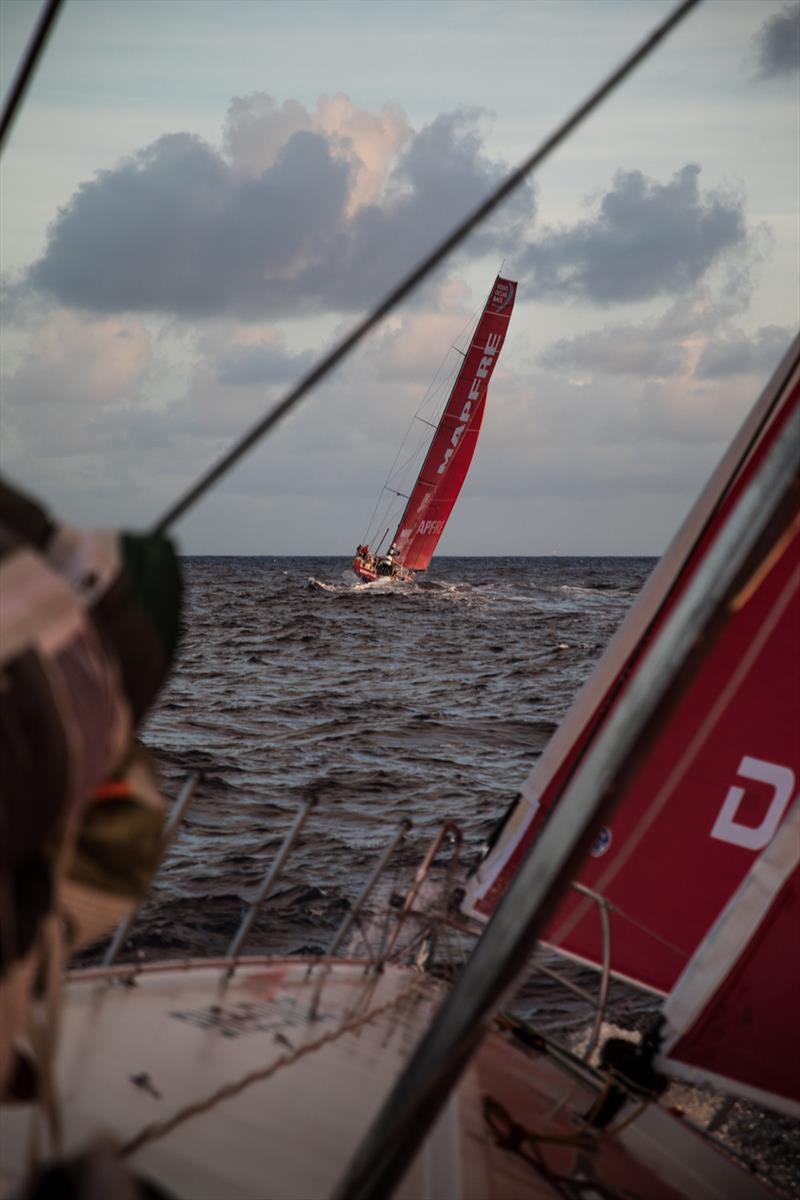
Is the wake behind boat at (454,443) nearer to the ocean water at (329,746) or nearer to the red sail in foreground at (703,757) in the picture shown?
the ocean water at (329,746)

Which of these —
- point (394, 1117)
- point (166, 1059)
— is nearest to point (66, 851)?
point (394, 1117)

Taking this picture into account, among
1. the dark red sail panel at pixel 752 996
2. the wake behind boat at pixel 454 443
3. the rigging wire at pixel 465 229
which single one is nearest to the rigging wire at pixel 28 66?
the rigging wire at pixel 465 229

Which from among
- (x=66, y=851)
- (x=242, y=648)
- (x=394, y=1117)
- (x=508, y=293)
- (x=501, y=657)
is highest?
(x=508, y=293)

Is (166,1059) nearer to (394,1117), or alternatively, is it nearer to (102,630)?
(394,1117)

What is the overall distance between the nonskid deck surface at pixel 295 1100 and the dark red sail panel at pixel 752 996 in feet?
0.97

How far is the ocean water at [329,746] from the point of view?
297 inches

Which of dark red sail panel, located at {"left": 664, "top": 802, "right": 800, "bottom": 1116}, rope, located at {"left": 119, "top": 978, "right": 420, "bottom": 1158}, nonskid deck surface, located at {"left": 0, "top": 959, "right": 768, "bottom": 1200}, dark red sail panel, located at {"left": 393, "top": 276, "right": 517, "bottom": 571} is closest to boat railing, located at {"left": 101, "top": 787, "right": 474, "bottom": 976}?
nonskid deck surface, located at {"left": 0, "top": 959, "right": 768, "bottom": 1200}

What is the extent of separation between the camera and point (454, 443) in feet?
102

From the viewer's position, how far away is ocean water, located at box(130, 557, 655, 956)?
7.55 metres

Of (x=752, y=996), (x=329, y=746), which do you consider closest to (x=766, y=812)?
(x=752, y=996)

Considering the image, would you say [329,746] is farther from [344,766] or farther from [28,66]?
[28,66]

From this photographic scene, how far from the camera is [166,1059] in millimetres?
2262

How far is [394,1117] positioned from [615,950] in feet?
8.13

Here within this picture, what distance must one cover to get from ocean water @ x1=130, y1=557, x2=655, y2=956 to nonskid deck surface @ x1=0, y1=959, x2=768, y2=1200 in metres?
0.61
